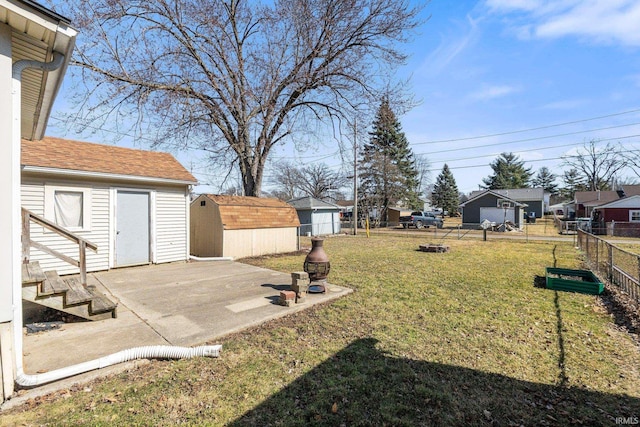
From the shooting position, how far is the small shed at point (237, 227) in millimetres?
11367

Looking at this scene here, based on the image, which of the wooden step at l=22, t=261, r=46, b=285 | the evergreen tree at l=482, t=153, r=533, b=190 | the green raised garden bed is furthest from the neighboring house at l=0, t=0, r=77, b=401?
the evergreen tree at l=482, t=153, r=533, b=190

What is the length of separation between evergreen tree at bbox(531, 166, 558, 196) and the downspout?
75348mm

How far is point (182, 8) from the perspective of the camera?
12828 millimetres

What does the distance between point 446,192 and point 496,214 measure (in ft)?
53.9

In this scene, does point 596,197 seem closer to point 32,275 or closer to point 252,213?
point 252,213

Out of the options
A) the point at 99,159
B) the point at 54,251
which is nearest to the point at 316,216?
the point at 99,159

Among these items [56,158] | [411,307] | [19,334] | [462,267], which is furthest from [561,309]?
[56,158]

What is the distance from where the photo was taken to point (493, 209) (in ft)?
103

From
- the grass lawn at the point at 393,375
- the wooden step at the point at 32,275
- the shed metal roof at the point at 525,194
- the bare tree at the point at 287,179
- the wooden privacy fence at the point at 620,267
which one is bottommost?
the grass lawn at the point at 393,375

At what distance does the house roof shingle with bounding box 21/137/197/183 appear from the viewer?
783 cm

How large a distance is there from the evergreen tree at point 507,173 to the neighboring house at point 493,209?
2424cm

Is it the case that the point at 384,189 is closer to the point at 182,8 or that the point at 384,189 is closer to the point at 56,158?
the point at 182,8

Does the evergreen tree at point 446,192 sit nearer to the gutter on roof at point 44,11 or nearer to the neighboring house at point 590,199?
the neighboring house at point 590,199

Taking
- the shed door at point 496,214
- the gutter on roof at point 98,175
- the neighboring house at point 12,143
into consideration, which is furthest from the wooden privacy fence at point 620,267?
the shed door at point 496,214
